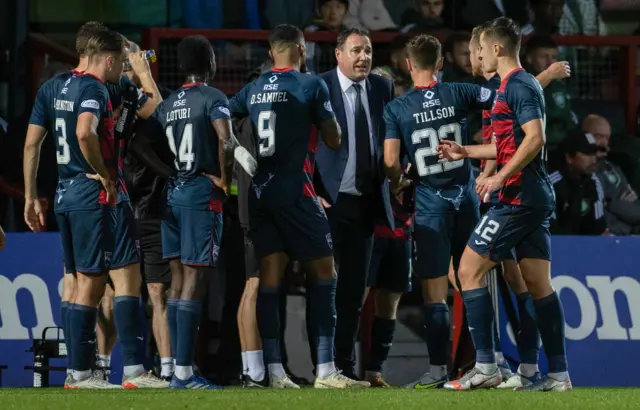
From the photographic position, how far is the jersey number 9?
332 inches

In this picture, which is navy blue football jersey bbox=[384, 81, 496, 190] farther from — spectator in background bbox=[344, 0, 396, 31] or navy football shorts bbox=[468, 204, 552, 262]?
spectator in background bbox=[344, 0, 396, 31]

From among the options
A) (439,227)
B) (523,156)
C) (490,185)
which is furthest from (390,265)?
(523,156)

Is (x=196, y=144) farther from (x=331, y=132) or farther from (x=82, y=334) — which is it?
(x=82, y=334)

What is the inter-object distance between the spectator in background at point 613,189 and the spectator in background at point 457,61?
1293 mm

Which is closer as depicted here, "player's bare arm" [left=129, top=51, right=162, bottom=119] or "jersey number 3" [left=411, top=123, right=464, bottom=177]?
"jersey number 3" [left=411, top=123, right=464, bottom=177]

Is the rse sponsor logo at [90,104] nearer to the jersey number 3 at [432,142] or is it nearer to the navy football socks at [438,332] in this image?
the jersey number 3 at [432,142]

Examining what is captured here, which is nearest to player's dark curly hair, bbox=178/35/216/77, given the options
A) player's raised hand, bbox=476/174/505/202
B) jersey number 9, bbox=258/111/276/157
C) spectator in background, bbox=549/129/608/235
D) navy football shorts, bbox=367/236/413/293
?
jersey number 9, bbox=258/111/276/157

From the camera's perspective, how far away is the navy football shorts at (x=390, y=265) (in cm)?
921

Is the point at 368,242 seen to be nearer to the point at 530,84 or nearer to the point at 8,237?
the point at 530,84

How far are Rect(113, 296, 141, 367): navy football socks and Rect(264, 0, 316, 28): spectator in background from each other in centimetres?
482

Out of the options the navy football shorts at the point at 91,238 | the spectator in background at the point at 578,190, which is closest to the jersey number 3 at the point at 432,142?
the navy football shorts at the point at 91,238

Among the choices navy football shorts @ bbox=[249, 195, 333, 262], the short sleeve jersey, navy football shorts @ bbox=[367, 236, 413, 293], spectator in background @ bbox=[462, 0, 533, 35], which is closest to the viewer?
the short sleeve jersey

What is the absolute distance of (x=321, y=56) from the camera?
12.6 meters

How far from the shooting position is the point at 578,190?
12.0 m
